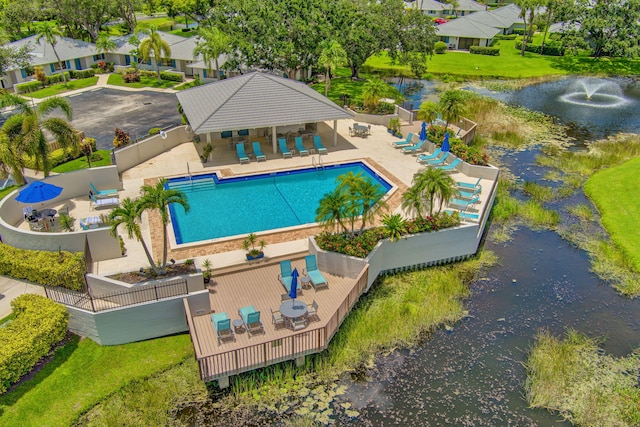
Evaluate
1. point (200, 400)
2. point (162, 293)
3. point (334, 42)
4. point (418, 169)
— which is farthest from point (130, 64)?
point (200, 400)

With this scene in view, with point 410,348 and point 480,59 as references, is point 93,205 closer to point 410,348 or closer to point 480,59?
point 410,348

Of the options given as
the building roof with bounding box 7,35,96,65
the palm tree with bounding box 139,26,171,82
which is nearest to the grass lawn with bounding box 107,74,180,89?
the palm tree with bounding box 139,26,171,82

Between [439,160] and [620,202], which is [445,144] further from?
[620,202]

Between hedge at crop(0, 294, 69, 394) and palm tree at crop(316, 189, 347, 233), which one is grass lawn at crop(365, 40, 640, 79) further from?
hedge at crop(0, 294, 69, 394)

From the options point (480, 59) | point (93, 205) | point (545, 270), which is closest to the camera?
point (545, 270)

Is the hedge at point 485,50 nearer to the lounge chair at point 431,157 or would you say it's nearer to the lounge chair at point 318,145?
the lounge chair at point 431,157

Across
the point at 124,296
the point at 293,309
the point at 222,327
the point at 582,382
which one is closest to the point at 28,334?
the point at 124,296
